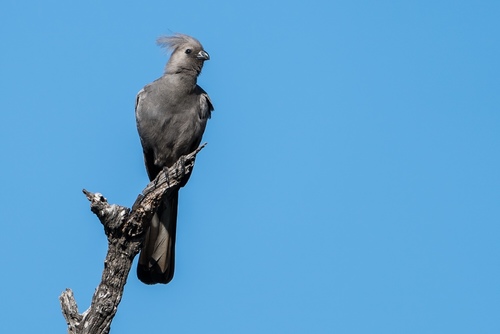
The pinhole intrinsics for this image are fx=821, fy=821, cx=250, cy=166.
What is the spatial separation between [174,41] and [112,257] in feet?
12.1

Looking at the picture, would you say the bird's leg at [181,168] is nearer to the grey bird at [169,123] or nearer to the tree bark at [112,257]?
the tree bark at [112,257]

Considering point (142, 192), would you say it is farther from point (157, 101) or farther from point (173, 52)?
point (173, 52)

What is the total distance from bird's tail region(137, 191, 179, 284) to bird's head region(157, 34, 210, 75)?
1497 millimetres

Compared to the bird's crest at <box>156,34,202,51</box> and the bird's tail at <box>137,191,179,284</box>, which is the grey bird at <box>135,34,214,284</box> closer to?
the bird's tail at <box>137,191,179,284</box>

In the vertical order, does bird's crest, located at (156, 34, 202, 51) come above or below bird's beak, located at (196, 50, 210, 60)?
above

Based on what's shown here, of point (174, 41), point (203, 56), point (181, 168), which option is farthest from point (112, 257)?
point (174, 41)

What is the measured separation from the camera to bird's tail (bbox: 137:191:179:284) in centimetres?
769

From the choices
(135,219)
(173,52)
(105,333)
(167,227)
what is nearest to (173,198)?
(167,227)

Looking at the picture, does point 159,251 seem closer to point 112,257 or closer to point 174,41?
point 112,257

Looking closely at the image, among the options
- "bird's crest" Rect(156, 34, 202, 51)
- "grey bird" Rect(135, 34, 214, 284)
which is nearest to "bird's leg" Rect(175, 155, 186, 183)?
"grey bird" Rect(135, 34, 214, 284)

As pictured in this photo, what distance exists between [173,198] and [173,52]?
1.67m

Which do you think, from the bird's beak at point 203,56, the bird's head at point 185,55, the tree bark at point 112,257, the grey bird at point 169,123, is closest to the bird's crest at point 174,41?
the bird's head at point 185,55

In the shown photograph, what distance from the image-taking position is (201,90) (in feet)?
28.4

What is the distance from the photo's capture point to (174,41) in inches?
357
